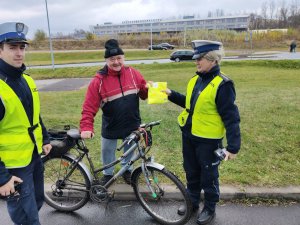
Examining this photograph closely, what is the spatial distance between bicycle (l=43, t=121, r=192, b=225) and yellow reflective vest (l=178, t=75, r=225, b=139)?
448 mm

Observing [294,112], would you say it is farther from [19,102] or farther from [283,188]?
[19,102]

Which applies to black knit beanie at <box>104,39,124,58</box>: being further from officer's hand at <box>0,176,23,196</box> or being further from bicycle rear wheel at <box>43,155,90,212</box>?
officer's hand at <box>0,176,23,196</box>

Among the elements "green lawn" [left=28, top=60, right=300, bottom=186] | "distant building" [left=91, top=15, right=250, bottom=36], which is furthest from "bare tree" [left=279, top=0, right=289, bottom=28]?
"green lawn" [left=28, top=60, right=300, bottom=186]

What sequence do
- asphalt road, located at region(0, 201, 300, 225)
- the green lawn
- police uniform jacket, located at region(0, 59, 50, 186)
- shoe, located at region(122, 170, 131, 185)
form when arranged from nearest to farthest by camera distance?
police uniform jacket, located at region(0, 59, 50, 186), asphalt road, located at region(0, 201, 300, 225), shoe, located at region(122, 170, 131, 185), the green lawn

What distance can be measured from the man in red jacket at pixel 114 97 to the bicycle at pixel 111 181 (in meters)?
0.17

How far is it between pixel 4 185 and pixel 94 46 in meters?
65.8

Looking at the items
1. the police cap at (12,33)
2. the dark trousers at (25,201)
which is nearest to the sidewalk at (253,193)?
the dark trousers at (25,201)

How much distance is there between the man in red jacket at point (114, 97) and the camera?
3340 millimetres

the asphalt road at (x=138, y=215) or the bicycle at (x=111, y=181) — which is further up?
the bicycle at (x=111, y=181)

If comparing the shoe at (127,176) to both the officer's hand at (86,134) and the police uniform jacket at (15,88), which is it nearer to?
the officer's hand at (86,134)

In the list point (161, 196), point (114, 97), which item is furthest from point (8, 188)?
point (161, 196)

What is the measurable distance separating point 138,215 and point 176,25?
111789 millimetres

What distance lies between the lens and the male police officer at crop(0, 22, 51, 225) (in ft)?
7.64

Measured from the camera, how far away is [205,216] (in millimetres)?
3385
